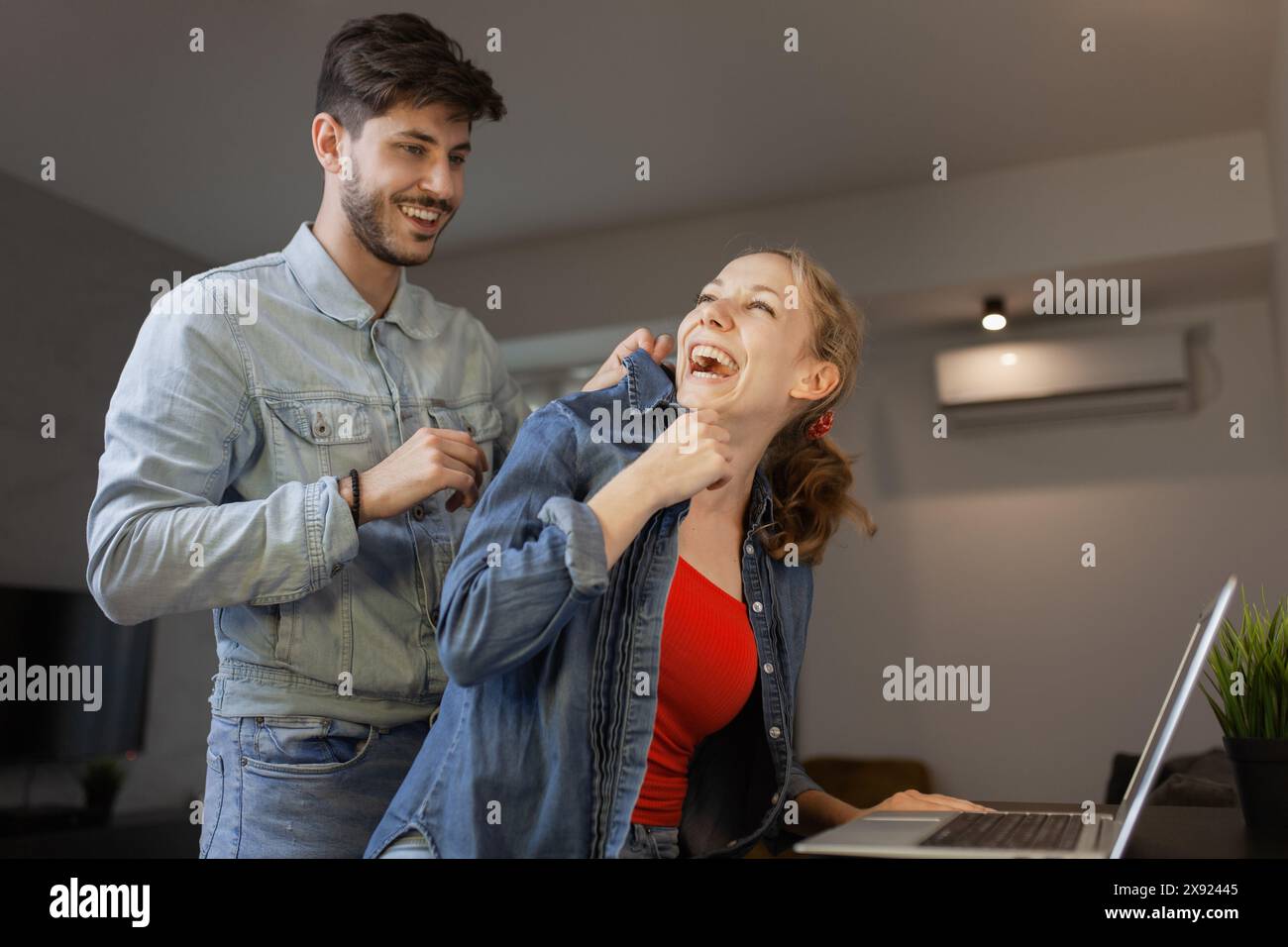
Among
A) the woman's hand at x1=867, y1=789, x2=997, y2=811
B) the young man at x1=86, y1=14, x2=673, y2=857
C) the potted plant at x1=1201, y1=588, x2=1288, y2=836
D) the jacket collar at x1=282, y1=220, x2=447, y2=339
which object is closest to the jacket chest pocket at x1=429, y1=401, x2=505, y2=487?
the young man at x1=86, y1=14, x2=673, y2=857

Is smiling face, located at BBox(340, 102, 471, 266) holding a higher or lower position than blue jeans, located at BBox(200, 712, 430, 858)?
higher

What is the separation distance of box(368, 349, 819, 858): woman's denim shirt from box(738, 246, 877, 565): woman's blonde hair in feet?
0.71

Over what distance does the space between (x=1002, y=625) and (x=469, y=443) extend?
3809mm

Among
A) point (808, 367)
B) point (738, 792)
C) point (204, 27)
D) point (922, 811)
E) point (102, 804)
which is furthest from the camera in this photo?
point (102, 804)

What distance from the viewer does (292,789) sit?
1339 mm

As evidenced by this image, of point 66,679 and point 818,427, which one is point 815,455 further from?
point 66,679

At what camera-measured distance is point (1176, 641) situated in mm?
4438

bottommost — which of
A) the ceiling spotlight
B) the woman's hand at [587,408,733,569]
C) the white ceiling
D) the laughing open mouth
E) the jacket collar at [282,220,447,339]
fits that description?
the woman's hand at [587,408,733,569]

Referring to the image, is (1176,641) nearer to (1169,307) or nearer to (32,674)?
(1169,307)

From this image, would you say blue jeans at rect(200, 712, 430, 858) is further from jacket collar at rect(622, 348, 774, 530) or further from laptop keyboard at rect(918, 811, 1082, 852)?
laptop keyboard at rect(918, 811, 1082, 852)

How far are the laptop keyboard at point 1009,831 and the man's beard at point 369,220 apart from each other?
0.98m

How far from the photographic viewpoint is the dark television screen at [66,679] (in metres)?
3.68

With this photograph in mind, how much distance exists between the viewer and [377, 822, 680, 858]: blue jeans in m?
1.10
